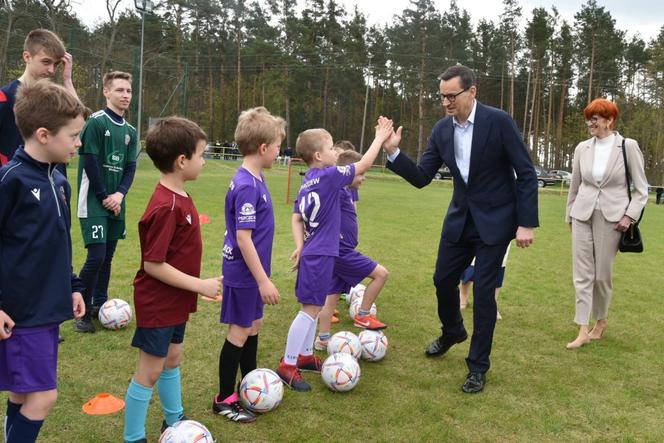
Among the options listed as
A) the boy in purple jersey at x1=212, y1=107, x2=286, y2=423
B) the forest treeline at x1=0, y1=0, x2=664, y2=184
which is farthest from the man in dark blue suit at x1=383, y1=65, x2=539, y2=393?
the forest treeline at x1=0, y1=0, x2=664, y2=184

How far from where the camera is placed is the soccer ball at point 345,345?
4539 millimetres

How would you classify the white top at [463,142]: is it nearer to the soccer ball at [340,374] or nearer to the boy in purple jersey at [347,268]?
the boy in purple jersey at [347,268]

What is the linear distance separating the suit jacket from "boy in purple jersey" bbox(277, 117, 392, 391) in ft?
2.28

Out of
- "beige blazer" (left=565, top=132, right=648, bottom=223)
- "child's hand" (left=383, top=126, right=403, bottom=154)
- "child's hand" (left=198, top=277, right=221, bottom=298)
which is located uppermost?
"child's hand" (left=383, top=126, right=403, bottom=154)

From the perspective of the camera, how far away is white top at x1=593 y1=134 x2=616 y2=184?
5309 millimetres

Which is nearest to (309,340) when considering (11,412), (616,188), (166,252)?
(166,252)

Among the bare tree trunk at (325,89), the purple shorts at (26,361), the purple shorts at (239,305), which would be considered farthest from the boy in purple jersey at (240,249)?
the bare tree trunk at (325,89)

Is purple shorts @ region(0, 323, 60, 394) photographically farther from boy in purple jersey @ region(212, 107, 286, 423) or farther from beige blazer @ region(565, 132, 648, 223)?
beige blazer @ region(565, 132, 648, 223)

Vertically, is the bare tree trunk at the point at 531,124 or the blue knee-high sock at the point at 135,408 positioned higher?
the bare tree trunk at the point at 531,124

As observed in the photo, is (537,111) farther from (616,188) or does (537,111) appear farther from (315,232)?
(315,232)

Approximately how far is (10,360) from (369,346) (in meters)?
2.90

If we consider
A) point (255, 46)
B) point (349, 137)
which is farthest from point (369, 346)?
point (349, 137)

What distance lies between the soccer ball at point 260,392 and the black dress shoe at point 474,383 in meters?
1.50

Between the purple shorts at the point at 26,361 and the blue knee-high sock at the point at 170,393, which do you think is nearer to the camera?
the purple shorts at the point at 26,361
